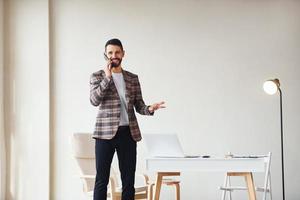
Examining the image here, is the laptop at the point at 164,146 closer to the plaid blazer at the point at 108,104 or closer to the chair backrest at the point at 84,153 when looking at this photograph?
the plaid blazer at the point at 108,104

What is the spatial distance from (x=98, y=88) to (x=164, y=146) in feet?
3.09

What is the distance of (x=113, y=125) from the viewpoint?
4.10m

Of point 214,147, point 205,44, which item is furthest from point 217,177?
point 205,44

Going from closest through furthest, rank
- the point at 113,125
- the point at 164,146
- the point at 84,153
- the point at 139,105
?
the point at 113,125 < the point at 139,105 < the point at 164,146 < the point at 84,153

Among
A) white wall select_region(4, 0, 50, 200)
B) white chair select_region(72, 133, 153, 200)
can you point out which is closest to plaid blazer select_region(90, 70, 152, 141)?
white chair select_region(72, 133, 153, 200)

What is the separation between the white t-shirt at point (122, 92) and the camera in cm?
418

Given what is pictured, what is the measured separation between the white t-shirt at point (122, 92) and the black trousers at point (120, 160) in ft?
0.18

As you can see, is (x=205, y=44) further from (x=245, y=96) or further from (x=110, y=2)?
(x=110, y=2)

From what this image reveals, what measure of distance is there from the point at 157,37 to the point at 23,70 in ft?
5.11

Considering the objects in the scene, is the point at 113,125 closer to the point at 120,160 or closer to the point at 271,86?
the point at 120,160

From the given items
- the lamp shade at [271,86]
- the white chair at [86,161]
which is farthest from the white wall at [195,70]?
the white chair at [86,161]

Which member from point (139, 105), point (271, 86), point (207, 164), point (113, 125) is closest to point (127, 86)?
point (139, 105)

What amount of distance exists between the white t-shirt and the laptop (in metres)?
0.68

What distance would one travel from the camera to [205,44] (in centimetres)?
664
